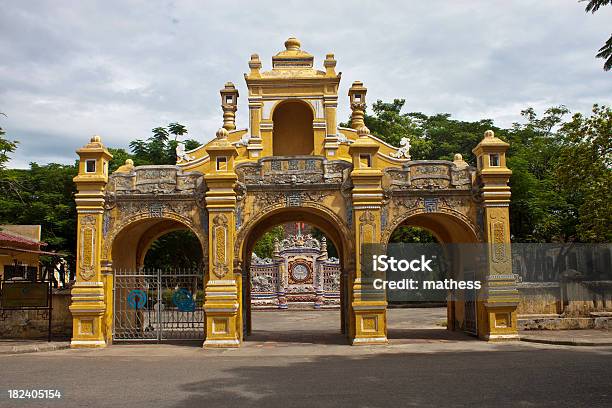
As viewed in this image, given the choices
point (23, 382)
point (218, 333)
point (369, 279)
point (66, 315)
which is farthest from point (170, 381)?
point (66, 315)

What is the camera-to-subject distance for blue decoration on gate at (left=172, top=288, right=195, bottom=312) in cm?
1709

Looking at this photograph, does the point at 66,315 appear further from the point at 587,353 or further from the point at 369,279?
the point at 587,353

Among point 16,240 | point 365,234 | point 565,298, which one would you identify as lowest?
point 565,298

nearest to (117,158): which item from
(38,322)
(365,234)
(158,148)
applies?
(158,148)

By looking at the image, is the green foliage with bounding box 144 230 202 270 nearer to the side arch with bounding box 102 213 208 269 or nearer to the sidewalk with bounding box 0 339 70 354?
the side arch with bounding box 102 213 208 269

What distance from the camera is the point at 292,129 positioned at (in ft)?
72.4

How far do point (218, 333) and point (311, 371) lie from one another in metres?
4.96

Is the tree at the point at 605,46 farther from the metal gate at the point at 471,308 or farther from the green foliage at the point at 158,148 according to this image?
the green foliage at the point at 158,148

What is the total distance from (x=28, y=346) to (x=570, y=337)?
46.5ft

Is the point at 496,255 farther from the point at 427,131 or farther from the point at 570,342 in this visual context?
the point at 427,131

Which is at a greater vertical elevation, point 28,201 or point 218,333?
point 28,201

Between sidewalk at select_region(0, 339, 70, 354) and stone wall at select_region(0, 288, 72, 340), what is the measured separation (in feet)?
1.81

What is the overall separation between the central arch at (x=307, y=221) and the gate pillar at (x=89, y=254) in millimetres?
3805

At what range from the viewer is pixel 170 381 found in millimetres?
10117
